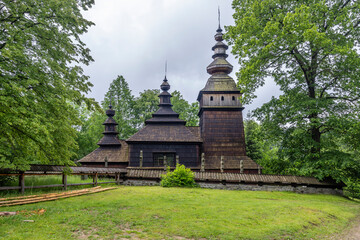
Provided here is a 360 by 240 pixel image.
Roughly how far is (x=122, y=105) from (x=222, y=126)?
20.0 metres

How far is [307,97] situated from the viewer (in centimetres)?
1761

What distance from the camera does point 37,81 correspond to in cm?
715

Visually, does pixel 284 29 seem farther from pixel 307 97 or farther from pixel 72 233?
pixel 72 233

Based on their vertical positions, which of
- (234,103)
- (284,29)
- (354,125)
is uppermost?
(284,29)

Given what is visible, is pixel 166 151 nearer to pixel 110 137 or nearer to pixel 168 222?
pixel 110 137

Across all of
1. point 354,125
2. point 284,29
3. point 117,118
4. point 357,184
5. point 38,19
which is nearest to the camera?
point 38,19

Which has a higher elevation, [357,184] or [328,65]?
[328,65]

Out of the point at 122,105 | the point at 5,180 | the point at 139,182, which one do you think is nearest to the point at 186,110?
the point at 122,105

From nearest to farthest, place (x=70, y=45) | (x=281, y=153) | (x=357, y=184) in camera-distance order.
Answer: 1. (x=70, y=45)
2. (x=357, y=184)
3. (x=281, y=153)

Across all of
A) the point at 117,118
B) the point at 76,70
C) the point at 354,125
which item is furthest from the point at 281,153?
the point at 117,118

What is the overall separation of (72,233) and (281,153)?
668 inches

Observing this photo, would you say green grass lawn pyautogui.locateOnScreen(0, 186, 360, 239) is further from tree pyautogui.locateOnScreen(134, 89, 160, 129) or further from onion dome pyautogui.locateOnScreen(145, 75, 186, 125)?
tree pyautogui.locateOnScreen(134, 89, 160, 129)

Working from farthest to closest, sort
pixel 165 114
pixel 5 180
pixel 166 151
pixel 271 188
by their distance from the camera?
pixel 165 114
pixel 166 151
pixel 271 188
pixel 5 180

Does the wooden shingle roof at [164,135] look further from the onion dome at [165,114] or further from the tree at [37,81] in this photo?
the tree at [37,81]
